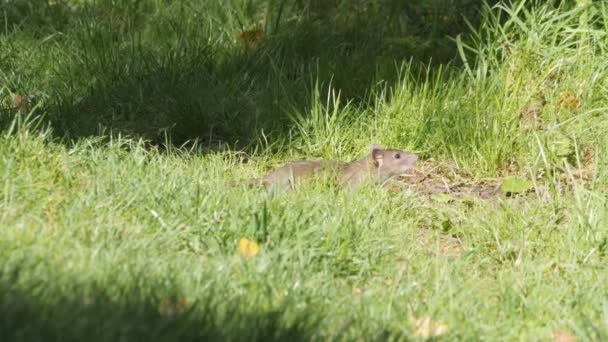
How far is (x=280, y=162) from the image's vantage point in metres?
6.21

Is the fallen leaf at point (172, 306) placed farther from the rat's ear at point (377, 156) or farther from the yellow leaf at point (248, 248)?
the rat's ear at point (377, 156)

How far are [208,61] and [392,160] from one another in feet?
5.30

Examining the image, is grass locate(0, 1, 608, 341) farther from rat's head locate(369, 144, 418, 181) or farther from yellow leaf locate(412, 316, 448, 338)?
rat's head locate(369, 144, 418, 181)

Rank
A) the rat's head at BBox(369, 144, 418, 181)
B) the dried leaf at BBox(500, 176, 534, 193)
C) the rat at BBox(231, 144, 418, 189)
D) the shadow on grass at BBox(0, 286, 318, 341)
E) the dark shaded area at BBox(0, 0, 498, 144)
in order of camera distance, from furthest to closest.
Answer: the dark shaded area at BBox(0, 0, 498, 144)
the rat's head at BBox(369, 144, 418, 181)
the dried leaf at BBox(500, 176, 534, 193)
the rat at BBox(231, 144, 418, 189)
the shadow on grass at BBox(0, 286, 318, 341)

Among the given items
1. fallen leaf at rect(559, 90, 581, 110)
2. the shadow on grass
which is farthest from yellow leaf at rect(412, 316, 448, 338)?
fallen leaf at rect(559, 90, 581, 110)

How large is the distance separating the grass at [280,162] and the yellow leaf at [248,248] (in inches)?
2.0

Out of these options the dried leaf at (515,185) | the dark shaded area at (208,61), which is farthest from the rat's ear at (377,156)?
the dried leaf at (515,185)

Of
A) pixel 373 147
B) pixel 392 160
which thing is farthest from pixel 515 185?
pixel 373 147

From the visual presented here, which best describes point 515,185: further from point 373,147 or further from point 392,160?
point 373,147

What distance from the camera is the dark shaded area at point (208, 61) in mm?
6289

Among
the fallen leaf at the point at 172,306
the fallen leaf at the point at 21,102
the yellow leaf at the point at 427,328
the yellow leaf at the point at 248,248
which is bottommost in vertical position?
the fallen leaf at the point at 21,102

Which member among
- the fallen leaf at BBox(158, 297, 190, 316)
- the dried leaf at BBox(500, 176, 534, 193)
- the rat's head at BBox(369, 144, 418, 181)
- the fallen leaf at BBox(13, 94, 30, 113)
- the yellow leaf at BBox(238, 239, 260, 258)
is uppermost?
the fallen leaf at BBox(158, 297, 190, 316)

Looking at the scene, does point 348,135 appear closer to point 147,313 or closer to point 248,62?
point 248,62

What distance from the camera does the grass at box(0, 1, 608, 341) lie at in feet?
11.7
